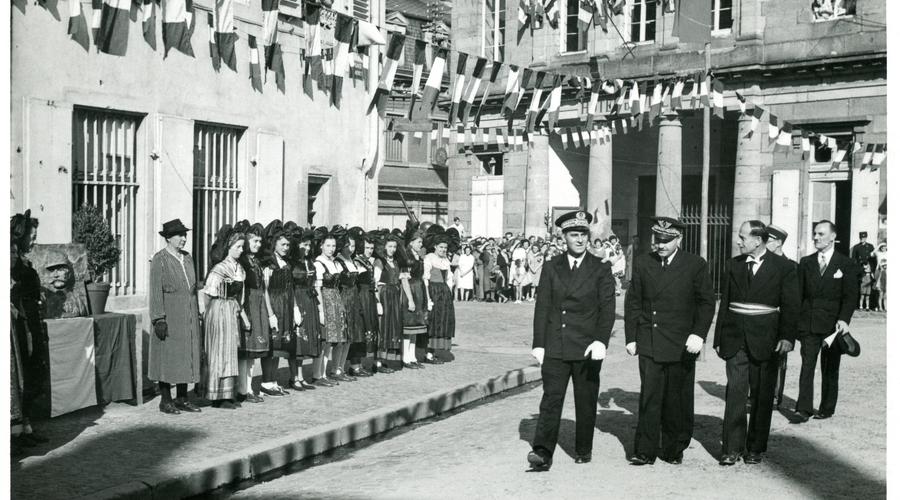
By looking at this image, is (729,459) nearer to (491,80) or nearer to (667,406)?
(667,406)

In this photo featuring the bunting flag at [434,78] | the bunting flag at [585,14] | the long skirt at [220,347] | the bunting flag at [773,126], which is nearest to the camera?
the long skirt at [220,347]

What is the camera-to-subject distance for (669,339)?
26.8 ft

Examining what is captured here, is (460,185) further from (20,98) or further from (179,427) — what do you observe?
(179,427)

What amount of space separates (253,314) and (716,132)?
2559 cm

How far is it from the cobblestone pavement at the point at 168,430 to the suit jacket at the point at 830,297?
407 cm

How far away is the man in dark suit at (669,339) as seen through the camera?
8.17 meters

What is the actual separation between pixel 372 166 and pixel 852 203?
1705cm

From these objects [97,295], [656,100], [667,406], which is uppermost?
[656,100]

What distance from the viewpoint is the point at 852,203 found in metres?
27.0

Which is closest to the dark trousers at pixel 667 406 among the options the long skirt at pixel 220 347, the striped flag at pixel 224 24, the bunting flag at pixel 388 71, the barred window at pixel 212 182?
the long skirt at pixel 220 347

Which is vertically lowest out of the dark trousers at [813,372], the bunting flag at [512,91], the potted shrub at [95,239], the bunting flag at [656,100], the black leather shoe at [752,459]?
the black leather shoe at [752,459]

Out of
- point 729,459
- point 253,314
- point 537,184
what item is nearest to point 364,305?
point 253,314

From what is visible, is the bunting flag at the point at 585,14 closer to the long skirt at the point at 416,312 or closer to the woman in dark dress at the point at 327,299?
the long skirt at the point at 416,312

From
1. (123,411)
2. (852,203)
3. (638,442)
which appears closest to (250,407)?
(123,411)
